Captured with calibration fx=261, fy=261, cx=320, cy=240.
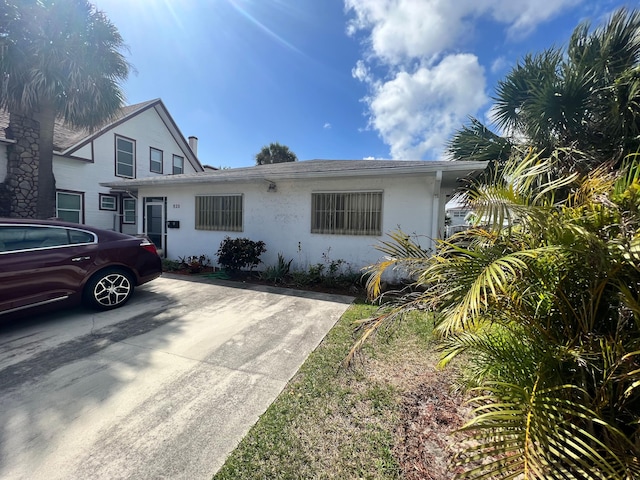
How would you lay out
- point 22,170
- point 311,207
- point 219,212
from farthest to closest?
1. point 22,170
2. point 219,212
3. point 311,207

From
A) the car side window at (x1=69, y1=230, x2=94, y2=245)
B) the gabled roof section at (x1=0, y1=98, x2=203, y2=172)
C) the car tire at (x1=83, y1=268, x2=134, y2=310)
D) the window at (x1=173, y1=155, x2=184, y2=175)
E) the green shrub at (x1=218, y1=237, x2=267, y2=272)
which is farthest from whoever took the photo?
the window at (x1=173, y1=155, x2=184, y2=175)

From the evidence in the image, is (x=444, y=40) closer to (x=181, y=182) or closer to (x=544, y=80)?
(x=544, y=80)

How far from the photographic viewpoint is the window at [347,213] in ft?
22.4

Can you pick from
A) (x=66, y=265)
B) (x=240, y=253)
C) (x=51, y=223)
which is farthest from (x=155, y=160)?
(x=66, y=265)

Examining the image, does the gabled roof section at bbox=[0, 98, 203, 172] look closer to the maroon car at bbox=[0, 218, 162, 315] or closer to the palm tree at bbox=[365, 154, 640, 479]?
the maroon car at bbox=[0, 218, 162, 315]

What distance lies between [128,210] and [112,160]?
259 centimetres

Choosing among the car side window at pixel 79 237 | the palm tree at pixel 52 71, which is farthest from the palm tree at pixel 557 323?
the palm tree at pixel 52 71

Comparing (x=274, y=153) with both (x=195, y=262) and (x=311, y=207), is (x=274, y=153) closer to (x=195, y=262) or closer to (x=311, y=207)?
(x=195, y=262)

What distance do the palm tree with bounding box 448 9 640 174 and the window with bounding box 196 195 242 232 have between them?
7.15 metres

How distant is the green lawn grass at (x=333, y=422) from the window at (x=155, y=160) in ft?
54.0

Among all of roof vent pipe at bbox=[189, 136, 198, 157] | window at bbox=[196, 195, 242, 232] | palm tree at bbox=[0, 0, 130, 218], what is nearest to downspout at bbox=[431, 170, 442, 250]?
window at bbox=[196, 195, 242, 232]

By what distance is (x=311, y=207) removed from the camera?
24.1 ft

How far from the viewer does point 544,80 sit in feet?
19.3

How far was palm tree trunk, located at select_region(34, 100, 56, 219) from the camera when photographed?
8.85 m
